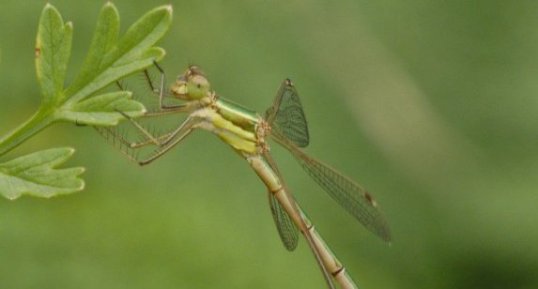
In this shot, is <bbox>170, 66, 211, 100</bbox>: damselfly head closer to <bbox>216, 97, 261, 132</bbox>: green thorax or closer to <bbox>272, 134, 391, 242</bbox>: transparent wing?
<bbox>216, 97, 261, 132</bbox>: green thorax

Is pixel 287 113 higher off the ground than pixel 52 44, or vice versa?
A: pixel 52 44

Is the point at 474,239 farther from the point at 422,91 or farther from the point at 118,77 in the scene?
the point at 118,77

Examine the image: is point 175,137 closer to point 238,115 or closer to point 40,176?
point 238,115

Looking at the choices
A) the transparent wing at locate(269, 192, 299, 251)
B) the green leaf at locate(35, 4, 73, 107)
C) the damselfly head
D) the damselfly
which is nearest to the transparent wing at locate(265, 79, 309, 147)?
the damselfly

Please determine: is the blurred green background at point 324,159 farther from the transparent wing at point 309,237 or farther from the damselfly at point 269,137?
the damselfly at point 269,137

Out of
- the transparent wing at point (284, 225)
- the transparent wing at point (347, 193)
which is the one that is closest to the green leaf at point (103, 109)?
the transparent wing at point (284, 225)

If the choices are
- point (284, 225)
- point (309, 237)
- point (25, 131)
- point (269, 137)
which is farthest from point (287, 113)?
point (25, 131)
